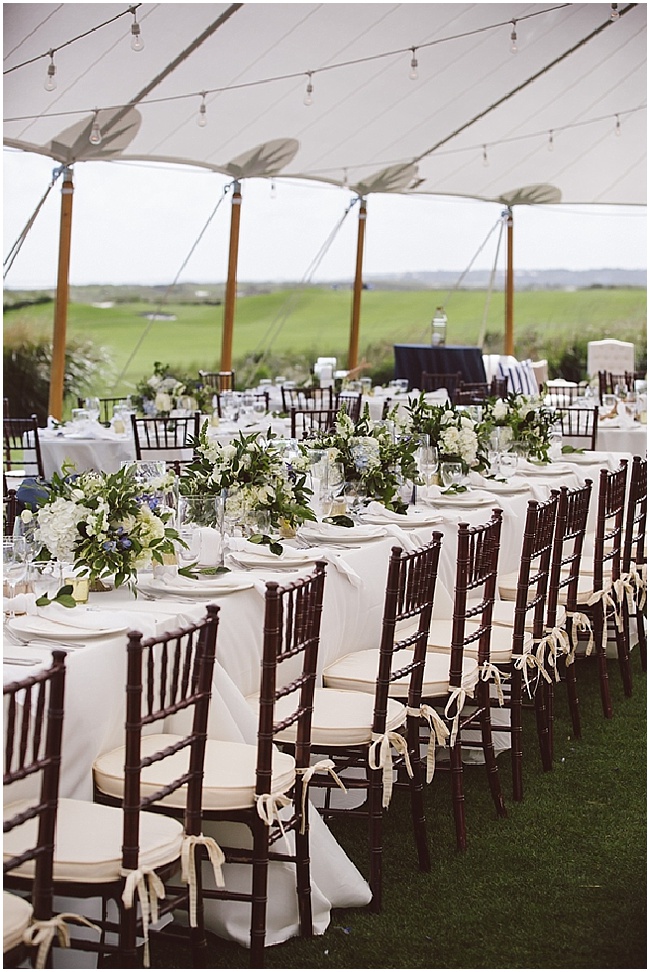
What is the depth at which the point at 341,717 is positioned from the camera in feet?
10.8

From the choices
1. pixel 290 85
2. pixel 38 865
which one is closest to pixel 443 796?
A: pixel 38 865

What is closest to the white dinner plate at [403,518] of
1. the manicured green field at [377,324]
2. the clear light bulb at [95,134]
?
the clear light bulb at [95,134]

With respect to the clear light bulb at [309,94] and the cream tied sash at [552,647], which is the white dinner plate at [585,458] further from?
the clear light bulb at [309,94]

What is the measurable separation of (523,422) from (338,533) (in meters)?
2.18

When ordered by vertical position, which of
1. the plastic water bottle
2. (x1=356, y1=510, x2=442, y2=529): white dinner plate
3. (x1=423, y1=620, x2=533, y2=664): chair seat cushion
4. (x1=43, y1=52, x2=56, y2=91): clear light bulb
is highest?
(x1=43, y1=52, x2=56, y2=91): clear light bulb

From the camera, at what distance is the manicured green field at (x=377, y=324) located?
21.1 m

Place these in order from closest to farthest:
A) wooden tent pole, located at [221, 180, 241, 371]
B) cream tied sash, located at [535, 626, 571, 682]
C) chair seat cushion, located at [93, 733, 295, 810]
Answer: chair seat cushion, located at [93, 733, 295, 810], cream tied sash, located at [535, 626, 571, 682], wooden tent pole, located at [221, 180, 241, 371]

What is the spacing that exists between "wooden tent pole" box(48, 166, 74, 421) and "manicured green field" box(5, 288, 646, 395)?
891cm

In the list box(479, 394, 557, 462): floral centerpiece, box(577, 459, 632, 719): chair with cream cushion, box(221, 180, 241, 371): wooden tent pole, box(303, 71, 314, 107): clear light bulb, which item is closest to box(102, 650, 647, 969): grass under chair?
box(577, 459, 632, 719): chair with cream cushion

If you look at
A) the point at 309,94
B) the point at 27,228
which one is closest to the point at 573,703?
the point at 309,94

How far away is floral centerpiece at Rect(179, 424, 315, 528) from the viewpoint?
3.85 m

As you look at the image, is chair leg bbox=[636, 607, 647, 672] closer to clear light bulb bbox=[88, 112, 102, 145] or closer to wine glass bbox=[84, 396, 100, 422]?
wine glass bbox=[84, 396, 100, 422]

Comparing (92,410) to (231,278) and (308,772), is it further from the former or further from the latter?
(308,772)

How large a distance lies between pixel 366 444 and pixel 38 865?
2709mm
